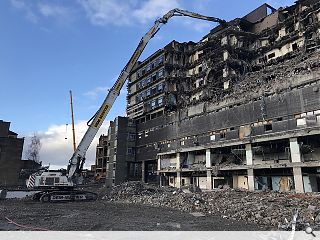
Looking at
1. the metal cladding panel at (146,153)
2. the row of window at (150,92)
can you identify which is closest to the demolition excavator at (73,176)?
the metal cladding panel at (146,153)

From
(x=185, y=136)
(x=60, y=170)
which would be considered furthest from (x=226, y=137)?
(x=60, y=170)

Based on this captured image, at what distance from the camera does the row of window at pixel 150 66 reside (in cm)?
6073

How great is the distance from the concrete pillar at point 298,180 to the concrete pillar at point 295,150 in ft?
3.28

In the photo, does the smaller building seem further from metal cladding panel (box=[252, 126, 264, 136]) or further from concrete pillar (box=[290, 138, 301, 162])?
concrete pillar (box=[290, 138, 301, 162])

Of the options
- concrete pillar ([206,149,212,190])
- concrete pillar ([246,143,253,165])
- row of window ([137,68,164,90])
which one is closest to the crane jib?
concrete pillar ([206,149,212,190])

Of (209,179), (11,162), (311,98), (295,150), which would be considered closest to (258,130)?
(295,150)

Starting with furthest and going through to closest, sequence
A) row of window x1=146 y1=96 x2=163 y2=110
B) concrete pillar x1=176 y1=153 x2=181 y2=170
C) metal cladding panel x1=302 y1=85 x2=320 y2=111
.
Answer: row of window x1=146 y1=96 x2=163 y2=110 < concrete pillar x1=176 y1=153 x2=181 y2=170 < metal cladding panel x1=302 y1=85 x2=320 y2=111

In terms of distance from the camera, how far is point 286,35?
4616 centimetres

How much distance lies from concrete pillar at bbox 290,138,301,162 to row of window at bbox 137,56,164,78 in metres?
36.4

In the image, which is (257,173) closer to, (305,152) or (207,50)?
(305,152)

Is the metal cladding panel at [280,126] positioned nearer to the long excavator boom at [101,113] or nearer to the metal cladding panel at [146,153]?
the long excavator boom at [101,113]

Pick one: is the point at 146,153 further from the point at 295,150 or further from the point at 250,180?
the point at 295,150

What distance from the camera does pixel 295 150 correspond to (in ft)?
95.1

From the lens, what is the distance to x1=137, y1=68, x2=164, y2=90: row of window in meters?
59.8
